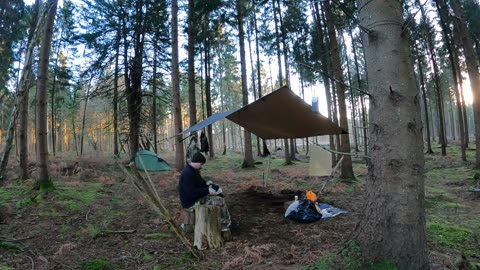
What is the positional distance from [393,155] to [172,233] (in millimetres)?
3328

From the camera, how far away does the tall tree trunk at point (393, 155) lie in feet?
6.75

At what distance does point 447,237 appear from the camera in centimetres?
362

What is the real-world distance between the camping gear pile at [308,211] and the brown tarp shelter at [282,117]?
173 centimetres

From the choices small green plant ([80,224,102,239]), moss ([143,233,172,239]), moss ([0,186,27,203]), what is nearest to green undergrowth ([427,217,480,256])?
moss ([143,233,172,239])

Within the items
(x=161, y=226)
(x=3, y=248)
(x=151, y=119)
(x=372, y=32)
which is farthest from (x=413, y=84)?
(x=151, y=119)

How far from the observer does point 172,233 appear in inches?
169

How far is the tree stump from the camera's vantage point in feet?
12.2

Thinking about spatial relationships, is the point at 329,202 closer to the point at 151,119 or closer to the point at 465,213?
the point at 465,213

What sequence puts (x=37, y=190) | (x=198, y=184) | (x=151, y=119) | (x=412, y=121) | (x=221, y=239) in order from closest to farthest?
1. (x=412, y=121)
2. (x=221, y=239)
3. (x=198, y=184)
4. (x=37, y=190)
5. (x=151, y=119)

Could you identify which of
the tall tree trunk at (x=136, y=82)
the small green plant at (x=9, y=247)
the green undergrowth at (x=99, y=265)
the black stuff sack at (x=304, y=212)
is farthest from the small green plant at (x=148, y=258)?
the tall tree trunk at (x=136, y=82)

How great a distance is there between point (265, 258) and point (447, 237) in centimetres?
233

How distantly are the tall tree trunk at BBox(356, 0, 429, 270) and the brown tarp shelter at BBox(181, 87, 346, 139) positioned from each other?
2786 mm

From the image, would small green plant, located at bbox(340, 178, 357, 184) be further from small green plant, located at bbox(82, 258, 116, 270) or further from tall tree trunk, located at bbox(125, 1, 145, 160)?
tall tree trunk, located at bbox(125, 1, 145, 160)

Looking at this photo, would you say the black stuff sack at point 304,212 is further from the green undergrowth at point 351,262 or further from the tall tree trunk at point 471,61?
the tall tree trunk at point 471,61
